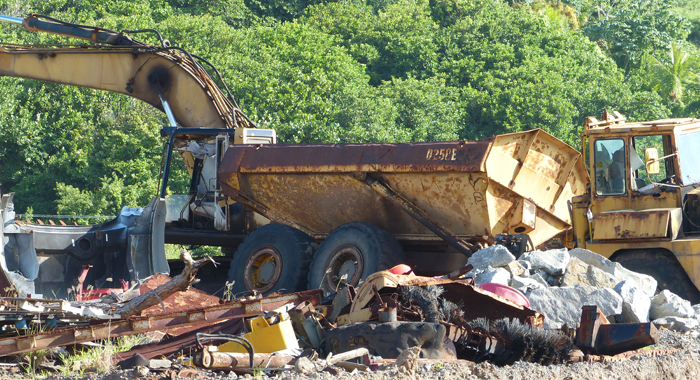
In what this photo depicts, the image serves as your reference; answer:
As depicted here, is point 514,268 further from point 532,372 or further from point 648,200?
point 532,372

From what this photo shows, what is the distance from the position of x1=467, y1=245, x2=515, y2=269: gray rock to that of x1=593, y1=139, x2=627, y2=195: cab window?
1550mm

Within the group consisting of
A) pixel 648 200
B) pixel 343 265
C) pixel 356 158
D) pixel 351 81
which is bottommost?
pixel 343 265

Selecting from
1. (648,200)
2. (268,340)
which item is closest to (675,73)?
(648,200)

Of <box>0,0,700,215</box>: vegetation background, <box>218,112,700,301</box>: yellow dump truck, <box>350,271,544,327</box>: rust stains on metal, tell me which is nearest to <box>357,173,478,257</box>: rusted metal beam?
<box>218,112,700,301</box>: yellow dump truck

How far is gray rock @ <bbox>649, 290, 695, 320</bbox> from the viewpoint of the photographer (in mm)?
7969

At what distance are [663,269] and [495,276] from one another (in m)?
2.17

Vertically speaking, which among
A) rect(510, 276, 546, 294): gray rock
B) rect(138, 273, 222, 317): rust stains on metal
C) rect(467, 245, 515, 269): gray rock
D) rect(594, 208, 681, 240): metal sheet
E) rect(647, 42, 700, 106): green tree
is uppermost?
rect(647, 42, 700, 106): green tree

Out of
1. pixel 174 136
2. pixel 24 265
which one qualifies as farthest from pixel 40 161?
pixel 24 265

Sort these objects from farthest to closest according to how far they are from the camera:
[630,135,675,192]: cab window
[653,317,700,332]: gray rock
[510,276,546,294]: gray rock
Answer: [630,135,675,192]: cab window, [510,276,546,294]: gray rock, [653,317,700,332]: gray rock

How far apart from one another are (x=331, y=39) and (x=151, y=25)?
6571mm

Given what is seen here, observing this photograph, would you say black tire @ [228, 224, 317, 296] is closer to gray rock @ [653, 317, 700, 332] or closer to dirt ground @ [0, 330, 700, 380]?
dirt ground @ [0, 330, 700, 380]

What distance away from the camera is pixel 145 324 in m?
7.39

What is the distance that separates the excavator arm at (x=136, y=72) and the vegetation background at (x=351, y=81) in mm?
9700

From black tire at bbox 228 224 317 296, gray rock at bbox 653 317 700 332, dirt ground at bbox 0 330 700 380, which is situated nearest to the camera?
dirt ground at bbox 0 330 700 380
